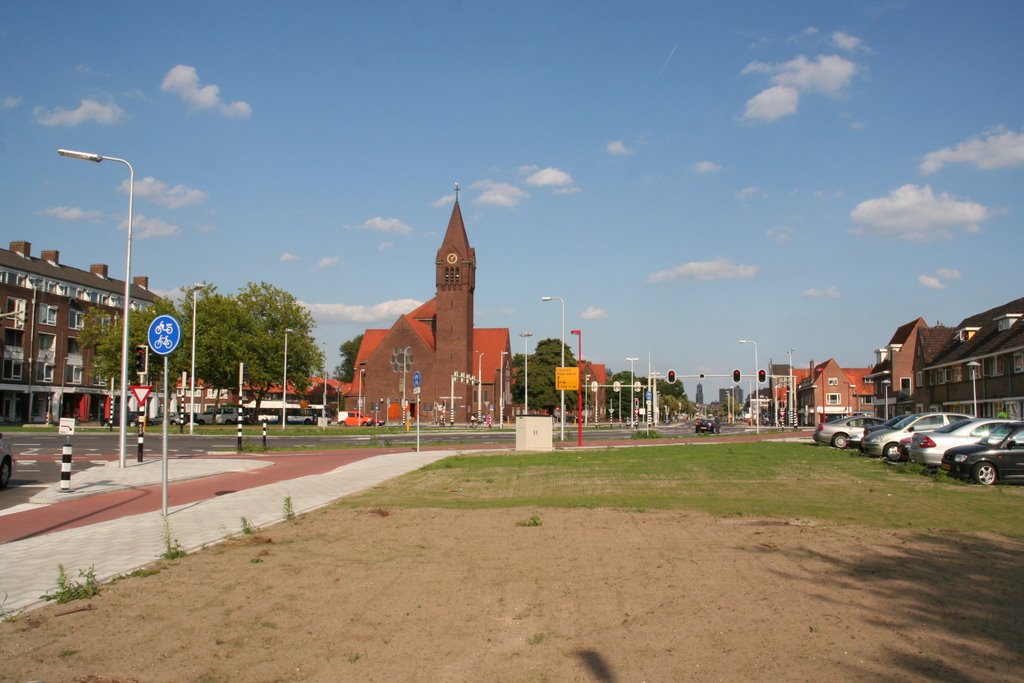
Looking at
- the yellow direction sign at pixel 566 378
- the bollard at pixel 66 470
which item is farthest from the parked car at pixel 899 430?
the bollard at pixel 66 470

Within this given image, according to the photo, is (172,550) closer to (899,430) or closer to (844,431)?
(899,430)

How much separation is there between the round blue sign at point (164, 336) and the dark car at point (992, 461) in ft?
57.9

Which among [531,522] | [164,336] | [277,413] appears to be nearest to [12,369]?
[277,413]

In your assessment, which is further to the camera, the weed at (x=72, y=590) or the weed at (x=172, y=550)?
the weed at (x=172, y=550)

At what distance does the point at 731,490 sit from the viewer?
16.9 metres

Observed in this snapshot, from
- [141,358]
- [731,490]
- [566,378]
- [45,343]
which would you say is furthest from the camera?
[45,343]

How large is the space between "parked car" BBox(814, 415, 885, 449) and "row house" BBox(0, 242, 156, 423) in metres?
57.3

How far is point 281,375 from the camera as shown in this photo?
8188 cm

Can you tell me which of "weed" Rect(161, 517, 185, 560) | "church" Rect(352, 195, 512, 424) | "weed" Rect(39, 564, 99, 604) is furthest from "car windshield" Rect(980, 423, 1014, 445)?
"church" Rect(352, 195, 512, 424)

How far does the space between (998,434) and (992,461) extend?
8.09ft

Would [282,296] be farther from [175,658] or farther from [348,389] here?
[175,658]

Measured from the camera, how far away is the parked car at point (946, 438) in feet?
73.4

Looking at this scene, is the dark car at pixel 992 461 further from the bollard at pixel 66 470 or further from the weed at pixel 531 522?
the bollard at pixel 66 470

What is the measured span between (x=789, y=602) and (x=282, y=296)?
8312 centimetres
